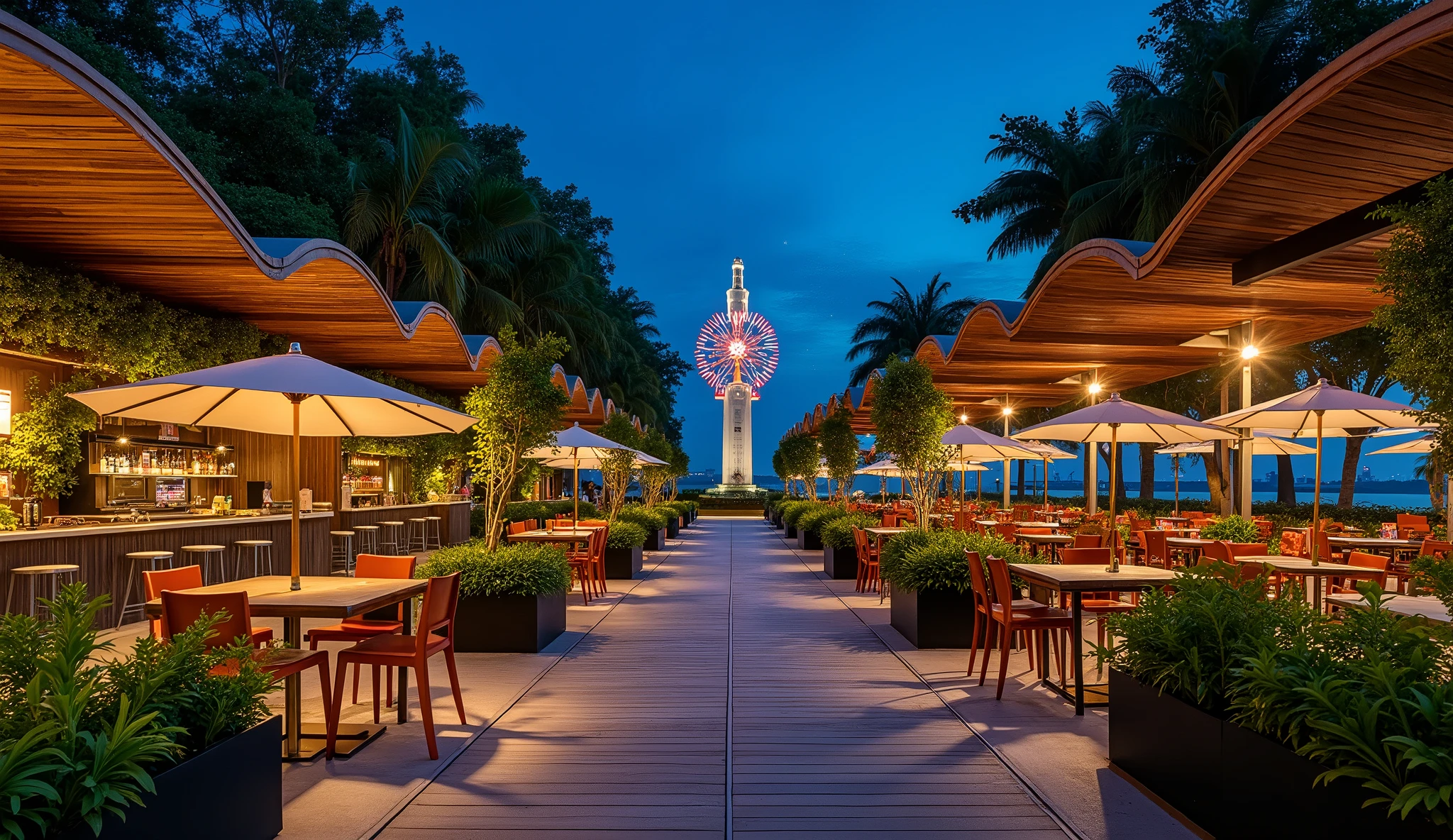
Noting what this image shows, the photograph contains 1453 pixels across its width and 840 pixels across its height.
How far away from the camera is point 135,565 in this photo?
9867 mm

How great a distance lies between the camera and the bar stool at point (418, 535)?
61.3ft

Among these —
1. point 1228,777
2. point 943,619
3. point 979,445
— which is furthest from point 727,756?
point 979,445

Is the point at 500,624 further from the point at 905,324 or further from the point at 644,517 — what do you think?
the point at 905,324

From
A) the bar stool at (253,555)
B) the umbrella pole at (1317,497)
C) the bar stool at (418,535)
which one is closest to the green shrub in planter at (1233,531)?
the umbrella pole at (1317,497)

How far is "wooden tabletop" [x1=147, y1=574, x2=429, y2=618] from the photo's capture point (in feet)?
16.1

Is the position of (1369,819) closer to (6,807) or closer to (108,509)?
(6,807)

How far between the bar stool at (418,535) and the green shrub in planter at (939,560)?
12205 millimetres

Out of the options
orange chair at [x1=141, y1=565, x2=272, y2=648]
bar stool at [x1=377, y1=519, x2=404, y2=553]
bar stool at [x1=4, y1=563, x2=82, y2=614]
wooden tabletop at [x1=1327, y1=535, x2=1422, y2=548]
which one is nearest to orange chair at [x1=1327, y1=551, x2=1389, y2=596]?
wooden tabletop at [x1=1327, y1=535, x2=1422, y2=548]

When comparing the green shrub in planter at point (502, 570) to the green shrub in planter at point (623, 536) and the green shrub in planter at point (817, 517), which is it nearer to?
the green shrub in planter at point (623, 536)

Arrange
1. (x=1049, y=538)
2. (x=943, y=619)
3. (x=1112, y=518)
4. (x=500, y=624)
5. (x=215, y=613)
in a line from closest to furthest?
(x=215, y=613), (x=1112, y=518), (x=500, y=624), (x=943, y=619), (x=1049, y=538)

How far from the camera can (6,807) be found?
229 centimetres

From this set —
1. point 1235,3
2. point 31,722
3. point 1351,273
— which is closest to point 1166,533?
point 1351,273

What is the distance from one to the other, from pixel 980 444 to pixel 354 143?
23.5m

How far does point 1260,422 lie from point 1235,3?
19.2 m
